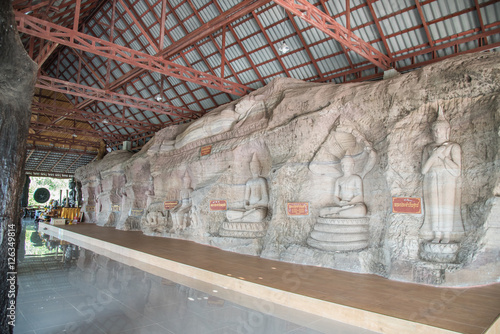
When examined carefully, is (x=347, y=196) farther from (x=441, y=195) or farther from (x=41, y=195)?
(x=41, y=195)

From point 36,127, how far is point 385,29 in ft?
90.8

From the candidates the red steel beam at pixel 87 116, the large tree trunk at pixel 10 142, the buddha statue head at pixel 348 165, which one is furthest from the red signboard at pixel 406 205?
the red steel beam at pixel 87 116

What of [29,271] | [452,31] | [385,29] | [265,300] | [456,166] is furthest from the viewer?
[385,29]

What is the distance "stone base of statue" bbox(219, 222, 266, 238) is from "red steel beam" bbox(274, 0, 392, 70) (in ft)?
21.8

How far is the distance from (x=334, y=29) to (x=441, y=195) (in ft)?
25.1

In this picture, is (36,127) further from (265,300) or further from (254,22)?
(265,300)

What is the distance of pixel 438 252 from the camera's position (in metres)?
6.26

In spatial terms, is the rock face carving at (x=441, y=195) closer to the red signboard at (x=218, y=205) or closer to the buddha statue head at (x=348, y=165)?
the buddha statue head at (x=348, y=165)

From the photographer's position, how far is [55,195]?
44656 millimetres

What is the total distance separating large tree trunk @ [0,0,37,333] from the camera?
2.62 meters

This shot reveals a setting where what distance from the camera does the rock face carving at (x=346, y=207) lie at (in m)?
7.47

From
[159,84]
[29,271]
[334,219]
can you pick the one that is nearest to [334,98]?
[334,219]

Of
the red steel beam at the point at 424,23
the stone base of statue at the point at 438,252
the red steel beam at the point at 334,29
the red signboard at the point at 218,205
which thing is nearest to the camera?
the stone base of statue at the point at 438,252

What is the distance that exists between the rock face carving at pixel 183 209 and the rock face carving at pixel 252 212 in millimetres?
3100
